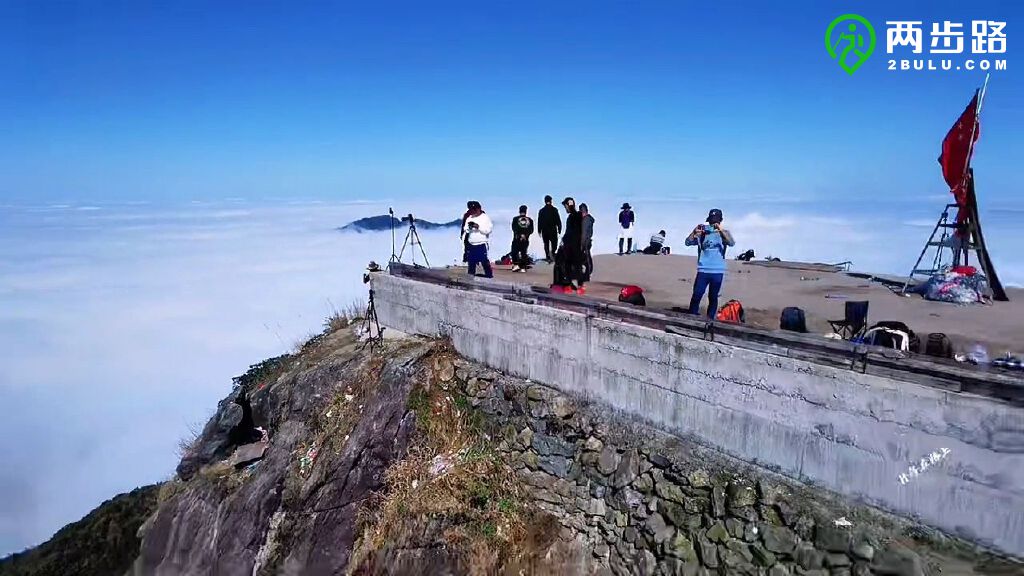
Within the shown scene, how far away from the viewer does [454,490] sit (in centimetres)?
Answer: 753

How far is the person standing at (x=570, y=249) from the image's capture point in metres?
10.5

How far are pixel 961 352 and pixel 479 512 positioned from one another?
601 centimetres

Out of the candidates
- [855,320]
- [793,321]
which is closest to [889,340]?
[855,320]

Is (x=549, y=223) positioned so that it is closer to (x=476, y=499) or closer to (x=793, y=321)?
(x=793, y=321)

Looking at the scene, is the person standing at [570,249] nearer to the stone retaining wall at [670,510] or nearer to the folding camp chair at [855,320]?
the stone retaining wall at [670,510]

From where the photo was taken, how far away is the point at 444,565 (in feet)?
22.7

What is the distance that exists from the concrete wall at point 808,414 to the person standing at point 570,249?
8.80 feet

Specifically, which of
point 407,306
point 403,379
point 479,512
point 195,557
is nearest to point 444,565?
point 479,512

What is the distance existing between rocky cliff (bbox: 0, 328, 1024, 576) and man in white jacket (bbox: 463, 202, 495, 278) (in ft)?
7.47

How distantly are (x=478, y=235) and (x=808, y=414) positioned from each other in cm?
736

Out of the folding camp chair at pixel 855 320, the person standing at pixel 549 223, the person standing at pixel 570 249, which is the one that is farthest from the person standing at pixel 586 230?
the folding camp chair at pixel 855 320

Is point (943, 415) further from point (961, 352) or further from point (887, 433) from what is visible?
point (961, 352)

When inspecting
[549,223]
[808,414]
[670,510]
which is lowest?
[670,510]

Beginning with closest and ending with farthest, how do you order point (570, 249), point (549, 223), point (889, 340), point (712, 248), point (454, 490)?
point (889, 340)
point (454, 490)
point (712, 248)
point (570, 249)
point (549, 223)
